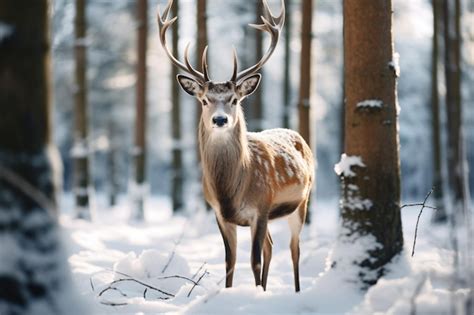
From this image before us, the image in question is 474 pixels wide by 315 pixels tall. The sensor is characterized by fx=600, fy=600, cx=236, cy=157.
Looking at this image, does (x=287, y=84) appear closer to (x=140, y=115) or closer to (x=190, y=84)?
(x=140, y=115)

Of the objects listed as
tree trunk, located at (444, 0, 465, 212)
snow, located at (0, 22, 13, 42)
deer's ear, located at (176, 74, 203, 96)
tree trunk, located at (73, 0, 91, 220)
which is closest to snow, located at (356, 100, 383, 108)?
deer's ear, located at (176, 74, 203, 96)

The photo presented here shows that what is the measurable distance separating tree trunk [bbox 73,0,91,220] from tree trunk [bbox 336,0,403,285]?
33.6 ft

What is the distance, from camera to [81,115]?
1384cm

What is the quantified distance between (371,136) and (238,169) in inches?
65.2

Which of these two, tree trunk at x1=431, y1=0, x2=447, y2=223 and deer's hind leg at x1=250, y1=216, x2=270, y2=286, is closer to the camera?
deer's hind leg at x1=250, y1=216, x2=270, y2=286

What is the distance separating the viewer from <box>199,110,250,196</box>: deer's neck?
5684 millimetres

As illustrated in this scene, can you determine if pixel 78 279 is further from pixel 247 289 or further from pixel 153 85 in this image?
pixel 153 85

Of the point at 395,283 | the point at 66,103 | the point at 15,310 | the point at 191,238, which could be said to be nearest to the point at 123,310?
the point at 15,310

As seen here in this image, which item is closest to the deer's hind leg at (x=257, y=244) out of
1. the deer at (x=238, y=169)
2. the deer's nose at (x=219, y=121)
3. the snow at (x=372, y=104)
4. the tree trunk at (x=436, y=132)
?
the deer at (x=238, y=169)

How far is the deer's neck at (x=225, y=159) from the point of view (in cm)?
568

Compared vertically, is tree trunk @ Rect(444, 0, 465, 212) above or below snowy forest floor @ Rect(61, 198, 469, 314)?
above

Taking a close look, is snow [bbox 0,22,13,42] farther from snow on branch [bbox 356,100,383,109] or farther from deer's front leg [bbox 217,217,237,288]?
deer's front leg [bbox 217,217,237,288]

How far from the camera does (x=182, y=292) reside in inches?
195

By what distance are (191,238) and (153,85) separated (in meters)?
18.3
